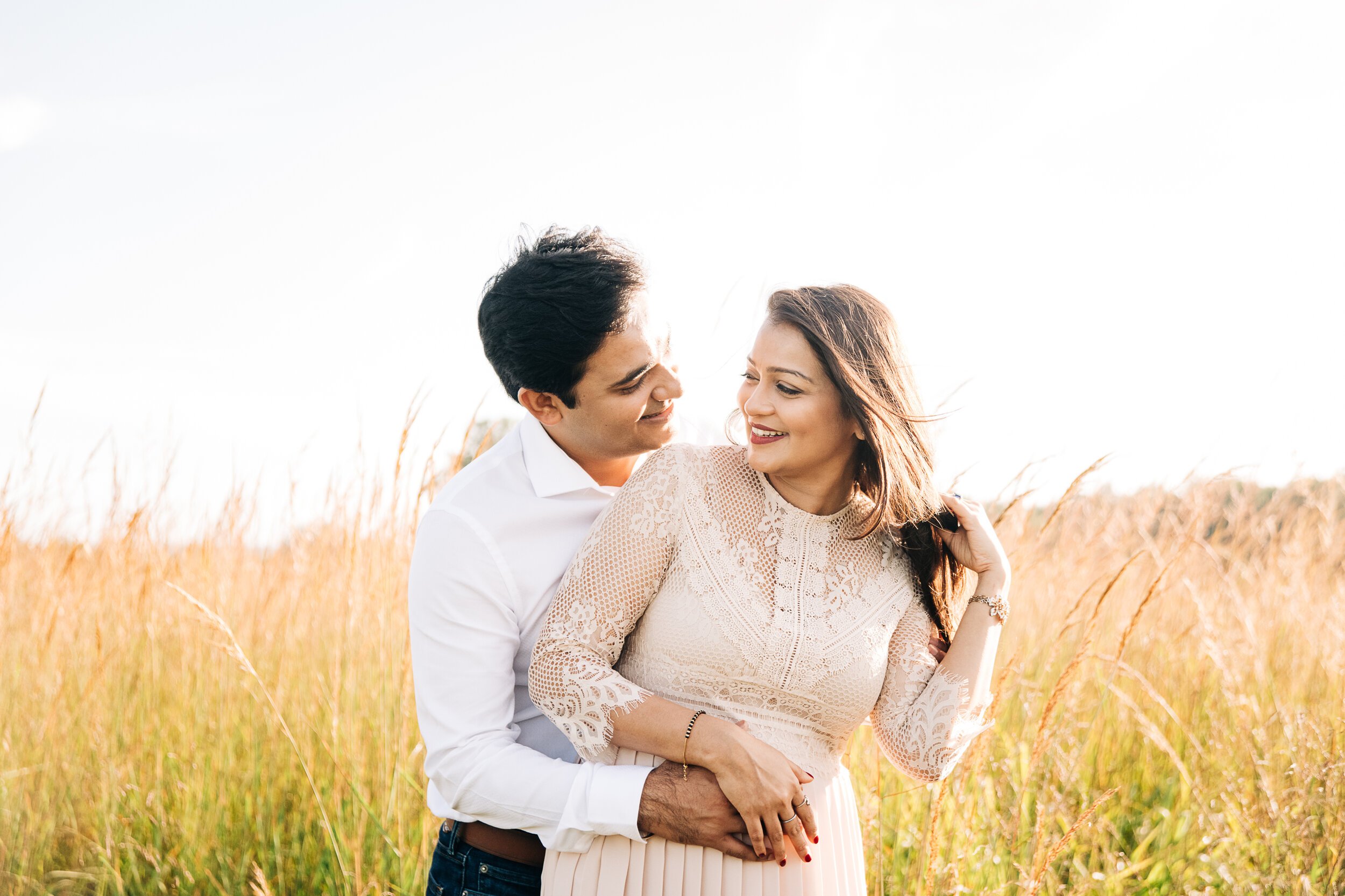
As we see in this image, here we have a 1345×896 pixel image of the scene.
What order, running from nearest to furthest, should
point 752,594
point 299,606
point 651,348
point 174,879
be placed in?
point 752,594, point 651,348, point 174,879, point 299,606

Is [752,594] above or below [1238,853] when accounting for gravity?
above

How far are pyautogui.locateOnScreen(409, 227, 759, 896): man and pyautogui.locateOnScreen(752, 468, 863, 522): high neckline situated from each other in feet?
1.16

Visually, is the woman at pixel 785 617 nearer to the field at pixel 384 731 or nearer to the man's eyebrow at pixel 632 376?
the man's eyebrow at pixel 632 376

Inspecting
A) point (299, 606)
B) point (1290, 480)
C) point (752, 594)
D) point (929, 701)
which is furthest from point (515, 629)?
point (1290, 480)

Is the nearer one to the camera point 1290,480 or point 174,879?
point 174,879

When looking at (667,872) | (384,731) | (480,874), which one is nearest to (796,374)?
(667,872)

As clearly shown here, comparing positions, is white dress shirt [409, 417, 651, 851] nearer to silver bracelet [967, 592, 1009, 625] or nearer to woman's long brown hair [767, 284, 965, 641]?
woman's long brown hair [767, 284, 965, 641]

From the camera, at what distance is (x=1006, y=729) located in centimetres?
366

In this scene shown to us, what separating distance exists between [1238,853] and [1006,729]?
90cm

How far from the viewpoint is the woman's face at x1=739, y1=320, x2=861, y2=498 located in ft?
6.18

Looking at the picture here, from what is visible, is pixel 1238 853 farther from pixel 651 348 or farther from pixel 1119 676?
pixel 651 348

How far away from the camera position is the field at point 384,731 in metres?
2.68

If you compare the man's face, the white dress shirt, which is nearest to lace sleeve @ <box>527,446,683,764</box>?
the white dress shirt

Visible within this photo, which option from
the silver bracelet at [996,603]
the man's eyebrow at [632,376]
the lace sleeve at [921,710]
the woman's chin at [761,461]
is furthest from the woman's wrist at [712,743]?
the man's eyebrow at [632,376]
